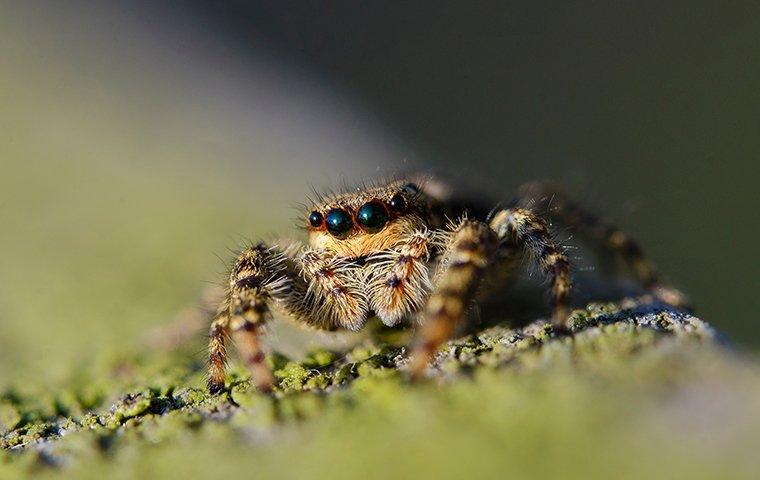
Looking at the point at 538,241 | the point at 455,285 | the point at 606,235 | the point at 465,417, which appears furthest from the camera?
the point at 606,235

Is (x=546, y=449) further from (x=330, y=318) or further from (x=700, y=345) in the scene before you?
(x=330, y=318)

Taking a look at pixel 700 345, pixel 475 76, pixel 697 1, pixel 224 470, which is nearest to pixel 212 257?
pixel 224 470

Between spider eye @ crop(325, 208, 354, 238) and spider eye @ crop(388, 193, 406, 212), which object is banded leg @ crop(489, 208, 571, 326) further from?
spider eye @ crop(325, 208, 354, 238)

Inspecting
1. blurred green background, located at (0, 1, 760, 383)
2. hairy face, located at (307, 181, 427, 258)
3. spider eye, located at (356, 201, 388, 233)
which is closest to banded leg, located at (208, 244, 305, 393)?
hairy face, located at (307, 181, 427, 258)

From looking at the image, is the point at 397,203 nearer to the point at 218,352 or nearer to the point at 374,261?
the point at 374,261

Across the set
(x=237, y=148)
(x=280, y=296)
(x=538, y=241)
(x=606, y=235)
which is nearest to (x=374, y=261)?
(x=280, y=296)

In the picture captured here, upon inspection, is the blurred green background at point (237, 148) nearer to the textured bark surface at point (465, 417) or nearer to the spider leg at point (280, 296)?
the spider leg at point (280, 296)
